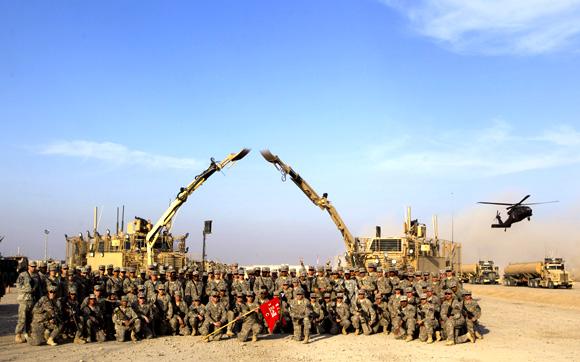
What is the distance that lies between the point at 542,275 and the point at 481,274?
995 cm

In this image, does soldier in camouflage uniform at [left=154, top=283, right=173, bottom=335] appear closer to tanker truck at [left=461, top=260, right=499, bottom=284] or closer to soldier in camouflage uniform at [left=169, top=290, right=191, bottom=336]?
soldier in camouflage uniform at [left=169, top=290, right=191, bottom=336]

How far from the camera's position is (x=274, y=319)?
1492 centimetres

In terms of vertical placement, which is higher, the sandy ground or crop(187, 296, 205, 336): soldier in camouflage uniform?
crop(187, 296, 205, 336): soldier in camouflage uniform

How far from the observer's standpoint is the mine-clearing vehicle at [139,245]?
90.9 ft

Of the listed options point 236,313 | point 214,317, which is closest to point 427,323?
point 236,313

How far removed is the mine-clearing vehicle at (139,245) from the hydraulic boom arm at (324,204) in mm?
3550

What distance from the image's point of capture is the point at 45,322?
13805 mm

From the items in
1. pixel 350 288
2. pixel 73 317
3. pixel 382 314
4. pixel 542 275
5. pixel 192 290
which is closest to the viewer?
pixel 73 317

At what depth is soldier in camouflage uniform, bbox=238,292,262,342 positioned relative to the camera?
572 inches

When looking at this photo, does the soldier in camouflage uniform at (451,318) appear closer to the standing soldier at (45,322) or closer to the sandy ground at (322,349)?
the sandy ground at (322,349)

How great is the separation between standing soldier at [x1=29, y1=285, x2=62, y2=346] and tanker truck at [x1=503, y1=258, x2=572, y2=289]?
3998 cm

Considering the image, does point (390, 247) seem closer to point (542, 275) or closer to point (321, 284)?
point (321, 284)

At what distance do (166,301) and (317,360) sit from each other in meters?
4.80

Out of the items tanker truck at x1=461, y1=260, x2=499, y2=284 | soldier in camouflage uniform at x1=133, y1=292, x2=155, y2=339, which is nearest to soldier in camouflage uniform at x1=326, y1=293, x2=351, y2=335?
soldier in camouflage uniform at x1=133, y1=292, x2=155, y2=339
